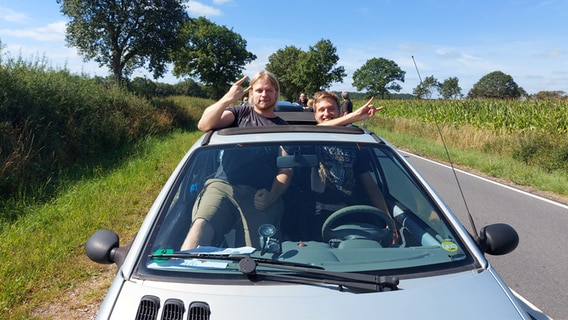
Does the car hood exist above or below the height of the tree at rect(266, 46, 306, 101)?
below

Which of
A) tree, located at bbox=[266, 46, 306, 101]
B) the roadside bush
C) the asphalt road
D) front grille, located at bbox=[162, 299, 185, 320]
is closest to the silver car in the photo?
front grille, located at bbox=[162, 299, 185, 320]

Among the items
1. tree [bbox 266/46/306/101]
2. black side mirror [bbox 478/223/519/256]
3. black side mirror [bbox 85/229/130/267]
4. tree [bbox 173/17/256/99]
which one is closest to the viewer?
black side mirror [bbox 85/229/130/267]

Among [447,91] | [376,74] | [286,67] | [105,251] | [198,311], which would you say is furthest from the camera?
[376,74]

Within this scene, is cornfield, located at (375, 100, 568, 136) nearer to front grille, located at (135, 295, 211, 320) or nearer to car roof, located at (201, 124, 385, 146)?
car roof, located at (201, 124, 385, 146)

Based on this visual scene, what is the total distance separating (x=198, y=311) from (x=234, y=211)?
83cm

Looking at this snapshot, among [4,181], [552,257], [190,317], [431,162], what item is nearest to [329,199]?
[190,317]

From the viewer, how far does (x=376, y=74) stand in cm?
9088

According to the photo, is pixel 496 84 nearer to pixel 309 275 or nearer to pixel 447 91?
pixel 447 91

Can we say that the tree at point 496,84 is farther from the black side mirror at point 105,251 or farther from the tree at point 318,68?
the black side mirror at point 105,251

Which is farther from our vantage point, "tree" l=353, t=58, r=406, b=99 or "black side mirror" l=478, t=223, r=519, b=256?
"tree" l=353, t=58, r=406, b=99

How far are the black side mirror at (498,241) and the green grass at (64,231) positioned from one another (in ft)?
11.1

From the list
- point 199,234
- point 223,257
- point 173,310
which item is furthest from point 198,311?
point 199,234

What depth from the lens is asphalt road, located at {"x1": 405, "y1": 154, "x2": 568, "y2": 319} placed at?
3873 mm

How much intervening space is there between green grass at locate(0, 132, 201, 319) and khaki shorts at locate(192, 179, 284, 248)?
2080 mm
